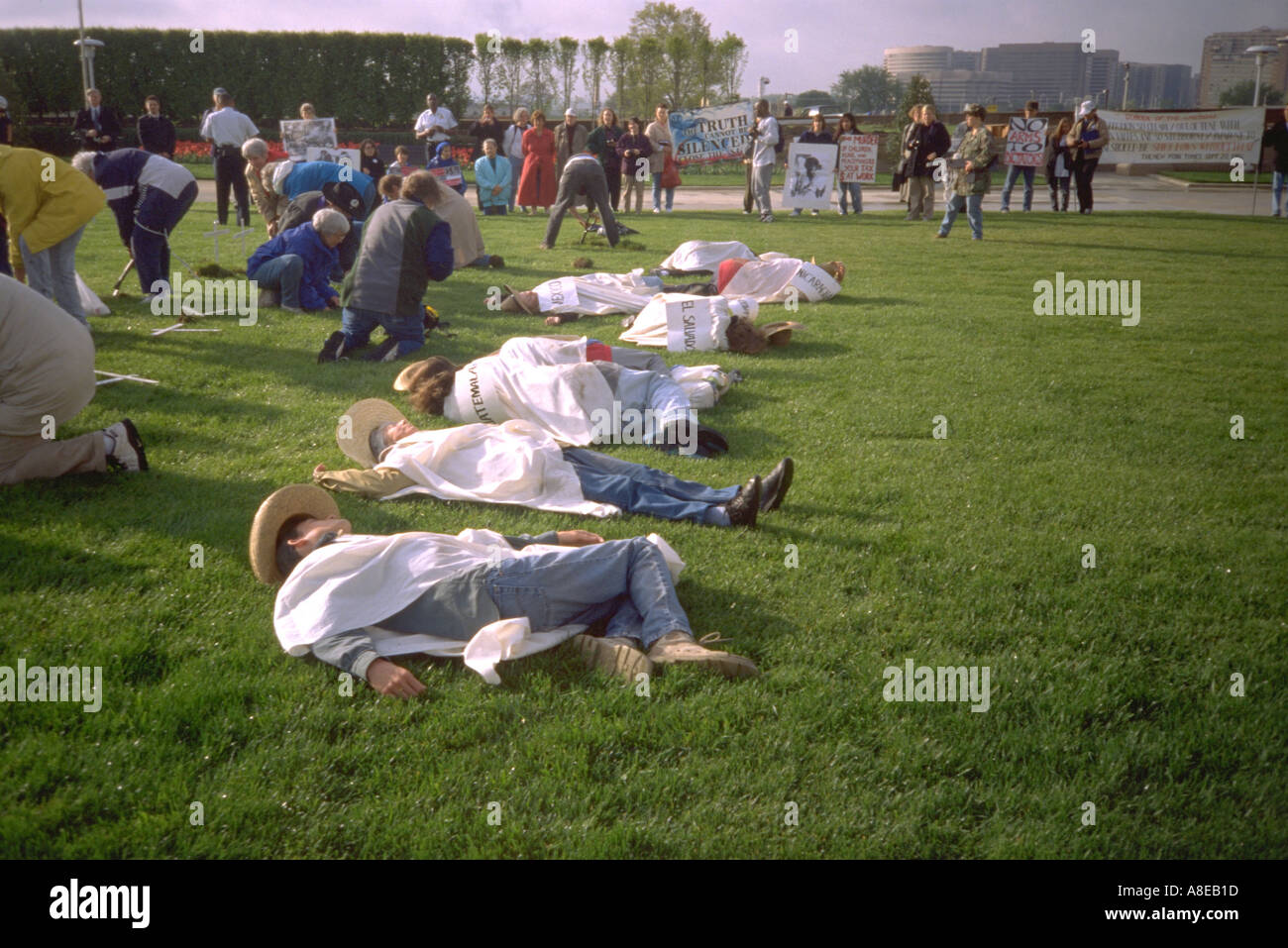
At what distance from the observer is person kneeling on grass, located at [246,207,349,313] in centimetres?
1081

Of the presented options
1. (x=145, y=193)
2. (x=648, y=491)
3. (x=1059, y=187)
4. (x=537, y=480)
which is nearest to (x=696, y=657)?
(x=648, y=491)

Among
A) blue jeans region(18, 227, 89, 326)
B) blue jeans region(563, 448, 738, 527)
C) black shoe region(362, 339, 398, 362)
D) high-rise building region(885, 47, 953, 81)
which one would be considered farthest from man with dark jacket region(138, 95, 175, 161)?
high-rise building region(885, 47, 953, 81)

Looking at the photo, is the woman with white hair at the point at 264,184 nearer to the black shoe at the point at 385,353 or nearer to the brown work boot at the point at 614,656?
the black shoe at the point at 385,353

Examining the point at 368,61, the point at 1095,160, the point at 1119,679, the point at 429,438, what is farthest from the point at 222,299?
the point at 368,61

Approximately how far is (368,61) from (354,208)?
2611 cm

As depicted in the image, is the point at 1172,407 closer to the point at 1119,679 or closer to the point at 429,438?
the point at 1119,679

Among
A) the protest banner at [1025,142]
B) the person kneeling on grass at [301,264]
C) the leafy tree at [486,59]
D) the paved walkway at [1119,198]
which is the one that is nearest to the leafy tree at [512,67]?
the leafy tree at [486,59]

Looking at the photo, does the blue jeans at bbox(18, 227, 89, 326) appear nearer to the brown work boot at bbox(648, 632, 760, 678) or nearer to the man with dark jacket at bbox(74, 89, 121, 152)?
the brown work boot at bbox(648, 632, 760, 678)

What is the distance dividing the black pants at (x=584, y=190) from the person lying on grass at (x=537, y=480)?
996cm

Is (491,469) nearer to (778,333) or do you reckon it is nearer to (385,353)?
(385,353)

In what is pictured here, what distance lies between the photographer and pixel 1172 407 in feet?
23.9

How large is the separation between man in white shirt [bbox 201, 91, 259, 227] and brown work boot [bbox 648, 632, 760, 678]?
1567cm

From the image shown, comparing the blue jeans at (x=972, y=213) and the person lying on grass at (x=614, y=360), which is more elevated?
the blue jeans at (x=972, y=213)

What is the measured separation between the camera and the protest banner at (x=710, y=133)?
78.0 ft
